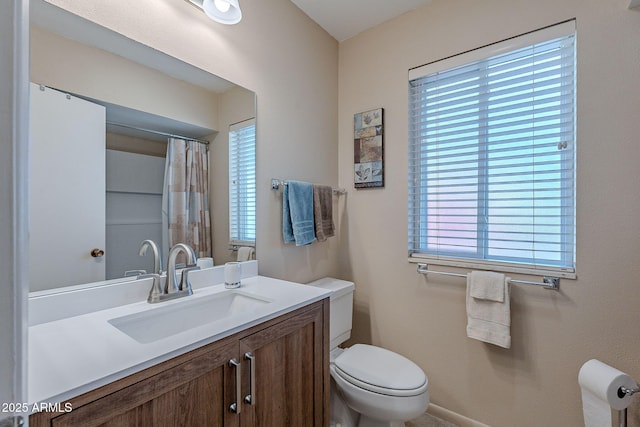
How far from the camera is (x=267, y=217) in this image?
160 centimetres

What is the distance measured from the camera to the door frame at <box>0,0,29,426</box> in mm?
384

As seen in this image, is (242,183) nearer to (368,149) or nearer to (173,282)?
(173,282)

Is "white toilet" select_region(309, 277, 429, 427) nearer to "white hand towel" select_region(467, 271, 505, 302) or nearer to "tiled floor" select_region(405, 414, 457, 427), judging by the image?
"tiled floor" select_region(405, 414, 457, 427)

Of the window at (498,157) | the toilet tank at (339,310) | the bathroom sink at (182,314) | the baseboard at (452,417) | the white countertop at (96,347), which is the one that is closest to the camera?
the white countertop at (96,347)

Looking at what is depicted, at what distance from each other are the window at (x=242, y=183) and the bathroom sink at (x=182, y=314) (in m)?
0.33

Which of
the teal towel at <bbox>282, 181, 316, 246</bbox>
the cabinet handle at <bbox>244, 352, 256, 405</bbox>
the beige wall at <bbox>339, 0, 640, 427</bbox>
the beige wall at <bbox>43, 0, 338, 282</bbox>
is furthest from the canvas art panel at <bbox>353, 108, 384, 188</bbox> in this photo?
the cabinet handle at <bbox>244, 352, 256, 405</bbox>

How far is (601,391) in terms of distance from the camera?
1.10 meters

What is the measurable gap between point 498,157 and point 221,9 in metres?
1.56

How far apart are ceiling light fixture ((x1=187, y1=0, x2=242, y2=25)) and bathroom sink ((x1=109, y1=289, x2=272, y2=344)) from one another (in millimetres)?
1222

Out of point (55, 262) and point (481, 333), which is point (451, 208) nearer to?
point (481, 333)

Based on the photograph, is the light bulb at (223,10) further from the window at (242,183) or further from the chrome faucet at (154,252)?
the chrome faucet at (154,252)

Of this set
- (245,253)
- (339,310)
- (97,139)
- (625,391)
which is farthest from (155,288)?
(625,391)

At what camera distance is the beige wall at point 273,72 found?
114 cm

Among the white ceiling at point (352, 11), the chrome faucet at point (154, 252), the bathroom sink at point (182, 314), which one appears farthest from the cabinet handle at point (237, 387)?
the white ceiling at point (352, 11)
